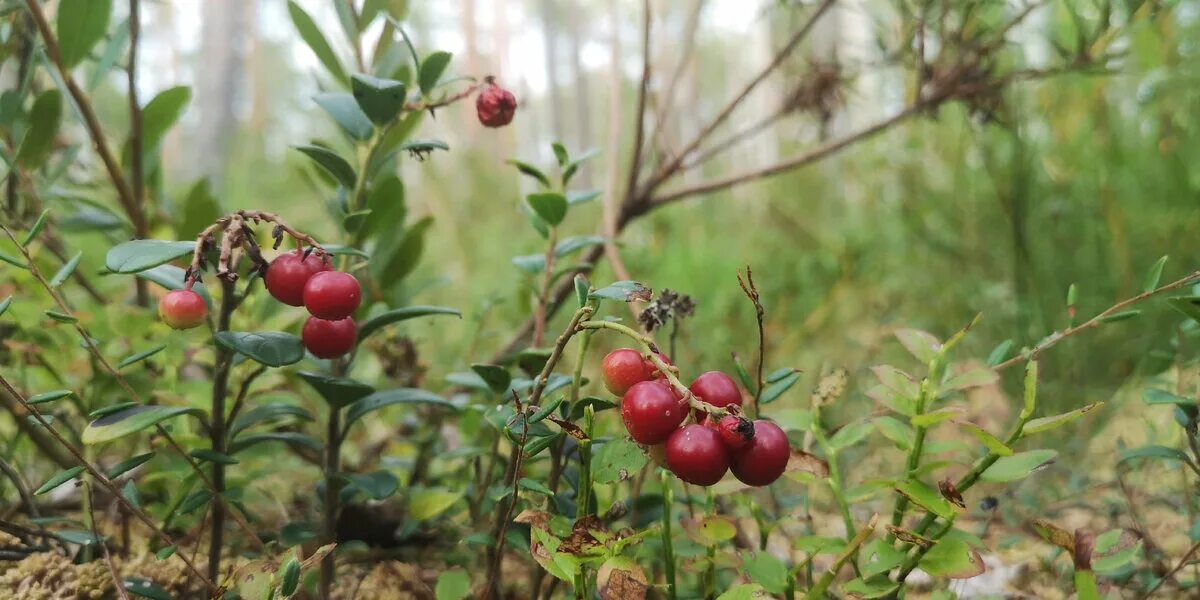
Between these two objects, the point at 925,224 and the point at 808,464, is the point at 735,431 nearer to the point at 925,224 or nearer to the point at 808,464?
the point at 808,464

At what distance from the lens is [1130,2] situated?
1012 millimetres

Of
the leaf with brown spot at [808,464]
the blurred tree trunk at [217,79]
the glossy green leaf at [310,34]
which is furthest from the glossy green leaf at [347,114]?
the blurred tree trunk at [217,79]

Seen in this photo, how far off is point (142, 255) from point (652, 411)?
1.18 feet

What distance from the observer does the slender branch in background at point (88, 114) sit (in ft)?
2.45

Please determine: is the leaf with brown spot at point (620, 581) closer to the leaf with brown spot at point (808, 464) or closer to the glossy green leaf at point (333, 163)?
the leaf with brown spot at point (808, 464)

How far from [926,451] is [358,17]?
27.9 inches

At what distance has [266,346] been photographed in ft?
1.95

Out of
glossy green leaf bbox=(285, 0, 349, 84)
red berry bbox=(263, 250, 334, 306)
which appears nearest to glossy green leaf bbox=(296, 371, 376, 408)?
red berry bbox=(263, 250, 334, 306)

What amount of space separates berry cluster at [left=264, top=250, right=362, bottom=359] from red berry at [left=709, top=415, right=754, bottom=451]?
10.2 inches

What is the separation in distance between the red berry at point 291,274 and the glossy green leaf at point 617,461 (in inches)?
9.6

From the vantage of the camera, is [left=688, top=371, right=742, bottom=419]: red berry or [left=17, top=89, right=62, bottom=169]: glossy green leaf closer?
[left=688, top=371, right=742, bottom=419]: red berry

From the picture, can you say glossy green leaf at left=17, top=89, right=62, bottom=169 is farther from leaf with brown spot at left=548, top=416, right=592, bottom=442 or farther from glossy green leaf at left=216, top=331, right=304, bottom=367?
leaf with brown spot at left=548, top=416, right=592, bottom=442

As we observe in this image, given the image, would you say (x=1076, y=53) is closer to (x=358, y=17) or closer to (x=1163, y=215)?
(x=1163, y=215)

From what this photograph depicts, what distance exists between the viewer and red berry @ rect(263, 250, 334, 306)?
551 mm
